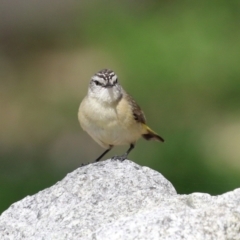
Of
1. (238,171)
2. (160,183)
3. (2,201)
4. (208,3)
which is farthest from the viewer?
(208,3)

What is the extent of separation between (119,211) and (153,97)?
6.67 meters

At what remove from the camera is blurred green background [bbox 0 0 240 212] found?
953 cm

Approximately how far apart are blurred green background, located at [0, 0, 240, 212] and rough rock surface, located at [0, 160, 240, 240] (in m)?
3.78

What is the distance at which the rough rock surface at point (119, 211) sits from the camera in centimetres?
380

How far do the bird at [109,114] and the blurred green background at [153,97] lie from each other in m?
2.36

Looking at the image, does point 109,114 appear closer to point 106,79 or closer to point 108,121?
point 108,121

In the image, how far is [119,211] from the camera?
420 centimetres

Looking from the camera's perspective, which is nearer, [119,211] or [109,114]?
[119,211]

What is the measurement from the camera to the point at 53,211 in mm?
4375

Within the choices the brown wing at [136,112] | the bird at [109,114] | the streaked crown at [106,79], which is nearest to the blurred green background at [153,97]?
the brown wing at [136,112]

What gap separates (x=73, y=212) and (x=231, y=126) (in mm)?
6860

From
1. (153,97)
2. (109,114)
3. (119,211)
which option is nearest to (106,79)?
(109,114)

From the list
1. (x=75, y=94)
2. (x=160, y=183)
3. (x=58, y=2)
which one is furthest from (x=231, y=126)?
(x=160, y=183)

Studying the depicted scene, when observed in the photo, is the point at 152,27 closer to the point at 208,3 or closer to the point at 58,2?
the point at 208,3
